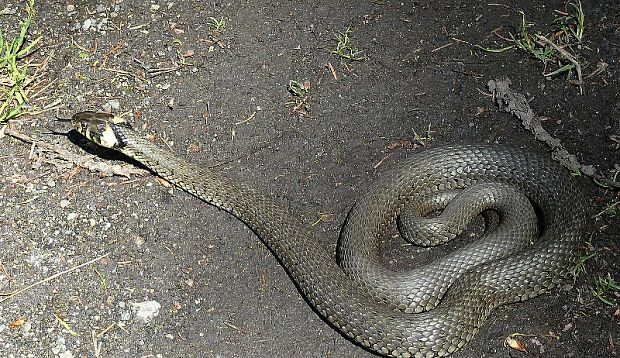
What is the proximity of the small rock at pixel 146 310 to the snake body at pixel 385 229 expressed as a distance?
3.52ft

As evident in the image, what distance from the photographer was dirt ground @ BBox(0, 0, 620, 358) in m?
5.75

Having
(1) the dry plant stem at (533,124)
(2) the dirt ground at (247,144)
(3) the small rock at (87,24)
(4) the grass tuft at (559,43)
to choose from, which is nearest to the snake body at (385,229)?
(2) the dirt ground at (247,144)

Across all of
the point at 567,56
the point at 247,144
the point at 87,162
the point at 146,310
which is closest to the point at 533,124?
the point at 567,56

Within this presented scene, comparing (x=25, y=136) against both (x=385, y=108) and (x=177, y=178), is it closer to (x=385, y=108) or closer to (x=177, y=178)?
(x=177, y=178)

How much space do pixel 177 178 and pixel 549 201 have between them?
322 centimetres

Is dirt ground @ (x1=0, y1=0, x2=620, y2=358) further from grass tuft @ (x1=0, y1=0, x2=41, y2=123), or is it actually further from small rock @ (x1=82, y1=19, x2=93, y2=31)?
grass tuft @ (x1=0, y1=0, x2=41, y2=123)

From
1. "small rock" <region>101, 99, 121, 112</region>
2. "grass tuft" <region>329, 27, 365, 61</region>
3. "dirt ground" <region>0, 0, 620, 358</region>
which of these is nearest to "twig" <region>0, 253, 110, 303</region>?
"dirt ground" <region>0, 0, 620, 358</region>

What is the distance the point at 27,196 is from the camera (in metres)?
6.62

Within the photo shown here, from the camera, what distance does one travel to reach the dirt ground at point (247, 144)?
5.75 metres

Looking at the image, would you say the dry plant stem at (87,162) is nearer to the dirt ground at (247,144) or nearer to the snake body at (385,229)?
the dirt ground at (247,144)

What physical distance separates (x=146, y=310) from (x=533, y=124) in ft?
12.1

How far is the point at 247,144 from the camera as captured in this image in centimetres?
684

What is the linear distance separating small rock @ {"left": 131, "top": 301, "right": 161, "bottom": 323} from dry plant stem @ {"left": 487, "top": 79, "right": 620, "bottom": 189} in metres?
3.52

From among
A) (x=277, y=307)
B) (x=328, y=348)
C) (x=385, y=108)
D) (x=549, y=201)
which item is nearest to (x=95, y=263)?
Answer: (x=277, y=307)
